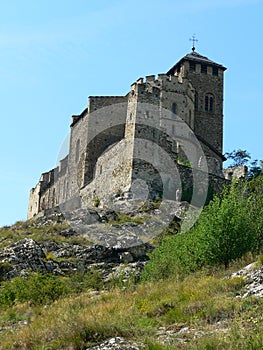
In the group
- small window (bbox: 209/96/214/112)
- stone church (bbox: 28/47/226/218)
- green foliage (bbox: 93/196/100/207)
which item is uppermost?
small window (bbox: 209/96/214/112)

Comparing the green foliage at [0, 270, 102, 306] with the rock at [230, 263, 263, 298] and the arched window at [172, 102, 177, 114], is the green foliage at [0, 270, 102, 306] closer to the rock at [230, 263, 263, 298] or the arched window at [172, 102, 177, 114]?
the rock at [230, 263, 263, 298]

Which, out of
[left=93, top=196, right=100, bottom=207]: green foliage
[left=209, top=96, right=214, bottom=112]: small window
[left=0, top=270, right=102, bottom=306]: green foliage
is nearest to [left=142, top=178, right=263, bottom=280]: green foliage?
[left=0, top=270, right=102, bottom=306]: green foliage

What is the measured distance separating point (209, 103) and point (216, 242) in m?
38.0

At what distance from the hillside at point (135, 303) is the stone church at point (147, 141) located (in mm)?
13808

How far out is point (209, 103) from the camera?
5981cm

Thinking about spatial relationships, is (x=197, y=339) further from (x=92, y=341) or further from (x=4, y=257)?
(x=4, y=257)

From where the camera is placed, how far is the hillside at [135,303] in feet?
44.4

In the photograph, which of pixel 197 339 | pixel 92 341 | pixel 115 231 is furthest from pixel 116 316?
pixel 115 231

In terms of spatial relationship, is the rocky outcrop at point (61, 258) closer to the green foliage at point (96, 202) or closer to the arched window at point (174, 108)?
the green foliage at point (96, 202)

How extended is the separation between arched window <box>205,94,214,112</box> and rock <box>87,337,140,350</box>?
4726 cm

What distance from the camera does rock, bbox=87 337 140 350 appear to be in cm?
1295

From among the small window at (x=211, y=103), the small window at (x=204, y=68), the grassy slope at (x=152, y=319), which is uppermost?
the small window at (x=204, y=68)

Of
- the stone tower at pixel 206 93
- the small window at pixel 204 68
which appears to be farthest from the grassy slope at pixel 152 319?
the small window at pixel 204 68

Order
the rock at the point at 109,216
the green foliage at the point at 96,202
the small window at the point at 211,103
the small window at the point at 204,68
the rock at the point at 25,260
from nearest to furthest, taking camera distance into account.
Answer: the rock at the point at 25,260
the rock at the point at 109,216
the green foliage at the point at 96,202
the small window at the point at 211,103
the small window at the point at 204,68
